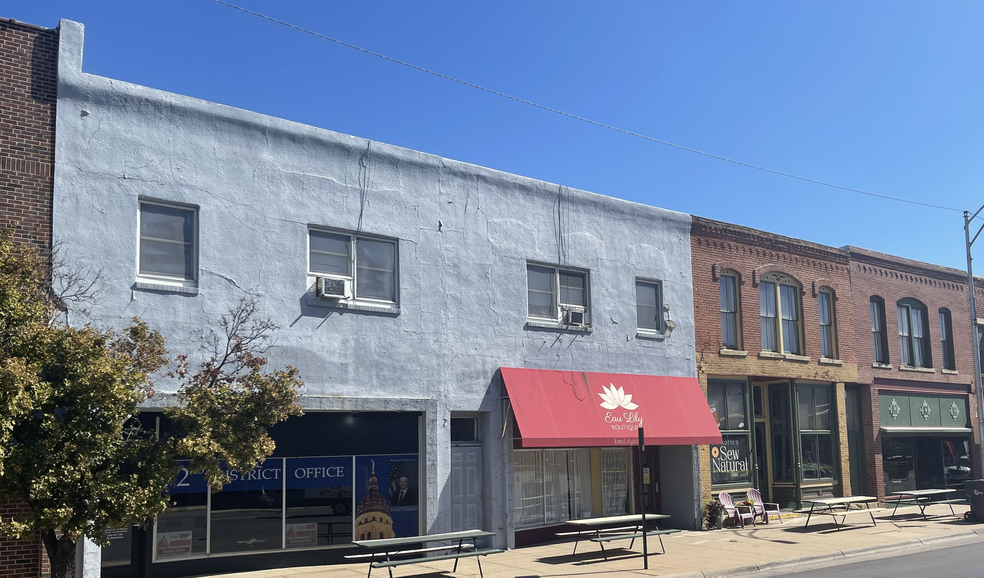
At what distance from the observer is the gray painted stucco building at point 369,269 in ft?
43.5

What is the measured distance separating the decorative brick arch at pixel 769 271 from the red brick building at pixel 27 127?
17127 mm

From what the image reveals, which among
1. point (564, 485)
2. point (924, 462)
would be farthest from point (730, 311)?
point (924, 462)

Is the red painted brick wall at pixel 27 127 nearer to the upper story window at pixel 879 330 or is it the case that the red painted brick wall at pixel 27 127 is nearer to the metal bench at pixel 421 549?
the metal bench at pixel 421 549

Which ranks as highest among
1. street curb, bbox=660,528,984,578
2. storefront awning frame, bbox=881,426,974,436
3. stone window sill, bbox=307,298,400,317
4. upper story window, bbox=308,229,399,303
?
upper story window, bbox=308,229,399,303

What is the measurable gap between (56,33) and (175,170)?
2600 millimetres

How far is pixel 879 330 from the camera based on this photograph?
26953mm

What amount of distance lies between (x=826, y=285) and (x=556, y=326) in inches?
417

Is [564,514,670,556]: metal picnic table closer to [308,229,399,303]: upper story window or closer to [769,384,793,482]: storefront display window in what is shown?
[308,229,399,303]: upper story window

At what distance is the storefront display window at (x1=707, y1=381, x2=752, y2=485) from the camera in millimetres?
21812

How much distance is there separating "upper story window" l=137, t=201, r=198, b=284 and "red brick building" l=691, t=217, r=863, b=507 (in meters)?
12.6

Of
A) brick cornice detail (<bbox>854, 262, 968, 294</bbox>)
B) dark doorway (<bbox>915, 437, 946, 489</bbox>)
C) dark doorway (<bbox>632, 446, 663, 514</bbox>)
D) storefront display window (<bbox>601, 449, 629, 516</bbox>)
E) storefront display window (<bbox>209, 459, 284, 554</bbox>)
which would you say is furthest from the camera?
dark doorway (<bbox>915, 437, 946, 489</bbox>)

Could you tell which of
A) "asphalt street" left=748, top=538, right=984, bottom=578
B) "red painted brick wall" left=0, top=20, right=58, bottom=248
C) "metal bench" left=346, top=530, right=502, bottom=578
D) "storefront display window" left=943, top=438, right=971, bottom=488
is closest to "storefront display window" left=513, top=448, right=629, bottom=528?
"metal bench" left=346, top=530, right=502, bottom=578

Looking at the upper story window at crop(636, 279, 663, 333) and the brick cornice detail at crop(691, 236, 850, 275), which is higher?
the brick cornice detail at crop(691, 236, 850, 275)

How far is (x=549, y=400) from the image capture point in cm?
1777
